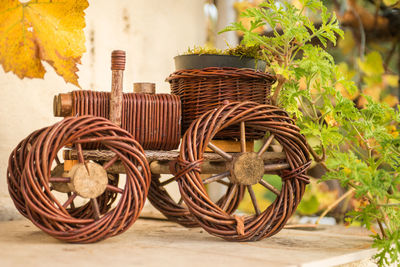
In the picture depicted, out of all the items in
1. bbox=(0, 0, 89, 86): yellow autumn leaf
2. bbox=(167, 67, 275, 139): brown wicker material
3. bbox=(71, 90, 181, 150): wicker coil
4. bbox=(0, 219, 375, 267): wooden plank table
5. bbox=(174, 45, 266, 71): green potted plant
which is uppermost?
bbox=(0, 0, 89, 86): yellow autumn leaf

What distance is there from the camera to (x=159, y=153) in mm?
1484

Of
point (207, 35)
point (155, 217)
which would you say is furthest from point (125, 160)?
point (207, 35)

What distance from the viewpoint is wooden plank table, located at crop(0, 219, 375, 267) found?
1102mm

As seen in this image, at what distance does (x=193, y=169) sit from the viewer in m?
1.34

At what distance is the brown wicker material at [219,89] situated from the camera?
1.50 metres

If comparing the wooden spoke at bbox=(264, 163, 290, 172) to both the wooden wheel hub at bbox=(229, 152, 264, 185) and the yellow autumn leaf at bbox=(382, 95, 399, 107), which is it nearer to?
the wooden wheel hub at bbox=(229, 152, 264, 185)

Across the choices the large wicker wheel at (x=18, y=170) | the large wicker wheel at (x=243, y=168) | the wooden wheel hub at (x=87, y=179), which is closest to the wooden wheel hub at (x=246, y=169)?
the large wicker wheel at (x=243, y=168)

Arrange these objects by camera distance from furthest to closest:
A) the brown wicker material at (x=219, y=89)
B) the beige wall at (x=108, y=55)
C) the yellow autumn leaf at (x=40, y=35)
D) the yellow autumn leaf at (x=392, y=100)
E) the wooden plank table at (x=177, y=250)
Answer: the yellow autumn leaf at (x=392, y=100) → the beige wall at (x=108, y=55) → the yellow autumn leaf at (x=40, y=35) → the brown wicker material at (x=219, y=89) → the wooden plank table at (x=177, y=250)

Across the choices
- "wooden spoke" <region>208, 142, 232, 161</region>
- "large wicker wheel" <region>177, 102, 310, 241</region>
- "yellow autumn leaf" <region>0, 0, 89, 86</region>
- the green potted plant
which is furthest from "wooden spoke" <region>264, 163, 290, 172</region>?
"yellow autumn leaf" <region>0, 0, 89, 86</region>

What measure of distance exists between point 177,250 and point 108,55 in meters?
1.27

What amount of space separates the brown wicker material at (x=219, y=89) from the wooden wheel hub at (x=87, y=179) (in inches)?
15.5

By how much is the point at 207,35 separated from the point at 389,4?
3.23ft

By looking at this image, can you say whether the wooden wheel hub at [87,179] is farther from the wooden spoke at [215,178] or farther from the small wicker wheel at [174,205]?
the small wicker wheel at [174,205]

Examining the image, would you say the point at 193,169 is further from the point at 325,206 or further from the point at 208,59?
the point at 325,206
